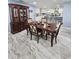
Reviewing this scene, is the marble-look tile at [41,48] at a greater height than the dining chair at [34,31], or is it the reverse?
the dining chair at [34,31]

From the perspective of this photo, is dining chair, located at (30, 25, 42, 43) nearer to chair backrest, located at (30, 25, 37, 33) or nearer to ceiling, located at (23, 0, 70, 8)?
chair backrest, located at (30, 25, 37, 33)

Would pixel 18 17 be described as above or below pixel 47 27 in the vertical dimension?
above

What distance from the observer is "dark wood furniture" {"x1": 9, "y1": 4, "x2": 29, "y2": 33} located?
6.45ft

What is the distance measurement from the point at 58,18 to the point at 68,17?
0.50 feet

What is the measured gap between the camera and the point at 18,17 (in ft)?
6.56

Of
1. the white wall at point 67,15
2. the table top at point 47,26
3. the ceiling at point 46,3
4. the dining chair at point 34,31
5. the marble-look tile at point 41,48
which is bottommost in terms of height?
the marble-look tile at point 41,48

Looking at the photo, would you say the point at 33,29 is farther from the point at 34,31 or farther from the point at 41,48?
the point at 41,48

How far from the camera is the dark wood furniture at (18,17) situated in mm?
1965

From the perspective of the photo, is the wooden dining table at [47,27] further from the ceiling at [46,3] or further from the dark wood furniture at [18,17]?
the ceiling at [46,3]

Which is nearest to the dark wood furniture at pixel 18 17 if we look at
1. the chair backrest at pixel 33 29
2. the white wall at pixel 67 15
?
the chair backrest at pixel 33 29

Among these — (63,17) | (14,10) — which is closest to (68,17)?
(63,17)

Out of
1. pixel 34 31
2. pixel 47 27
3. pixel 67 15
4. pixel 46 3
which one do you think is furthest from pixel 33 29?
pixel 67 15

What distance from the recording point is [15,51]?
193cm
